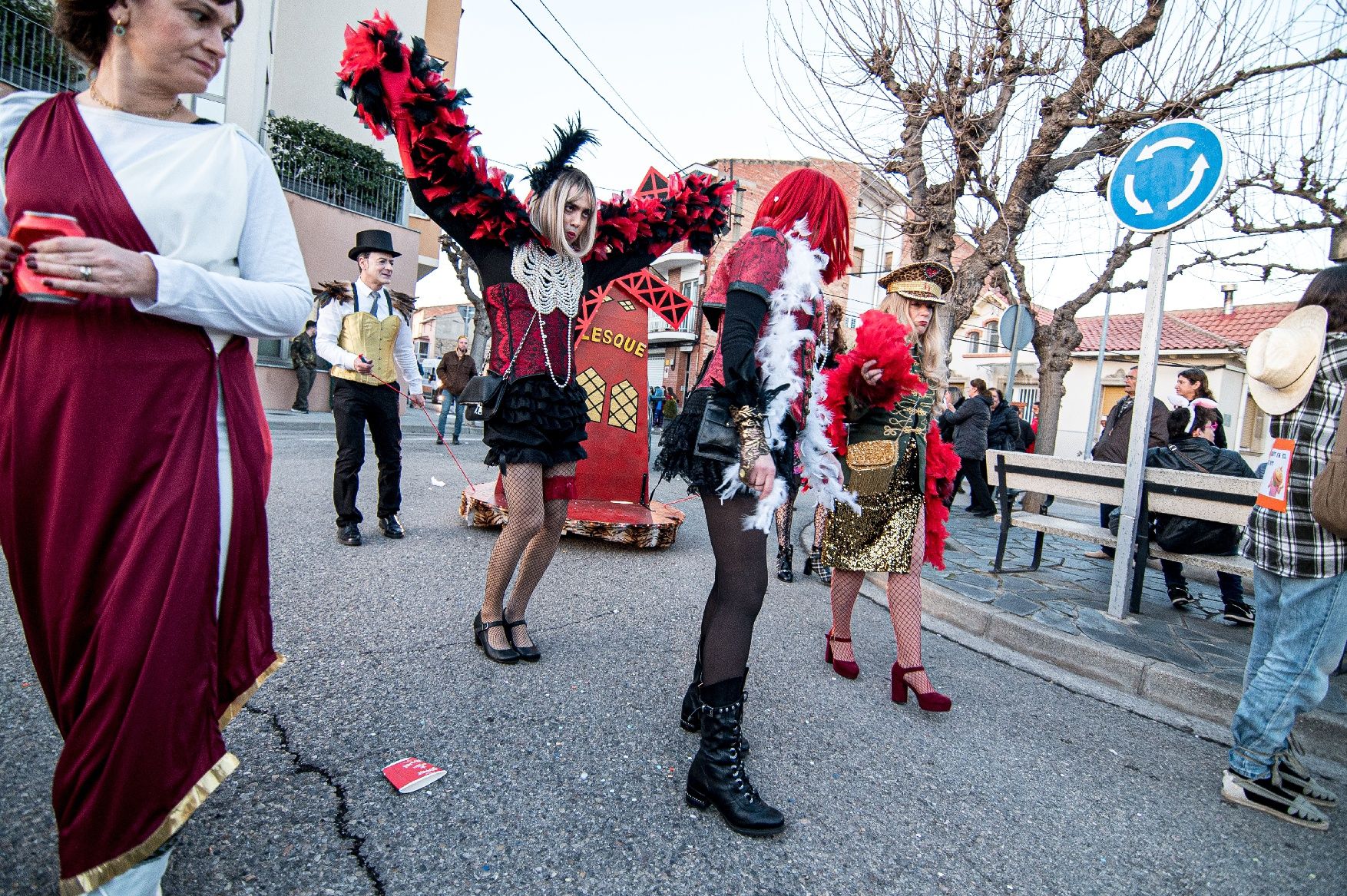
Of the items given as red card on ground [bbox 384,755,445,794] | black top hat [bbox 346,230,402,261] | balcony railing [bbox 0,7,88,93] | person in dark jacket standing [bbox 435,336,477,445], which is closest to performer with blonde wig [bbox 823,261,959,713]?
red card on ground [bbox 384,755,445,794]

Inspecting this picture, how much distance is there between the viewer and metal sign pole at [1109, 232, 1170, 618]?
4250 mm

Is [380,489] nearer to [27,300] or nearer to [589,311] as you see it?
[589,311]

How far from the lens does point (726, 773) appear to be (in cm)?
204

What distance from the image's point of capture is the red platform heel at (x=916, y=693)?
2.92m

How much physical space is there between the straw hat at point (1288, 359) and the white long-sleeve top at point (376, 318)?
438 cm

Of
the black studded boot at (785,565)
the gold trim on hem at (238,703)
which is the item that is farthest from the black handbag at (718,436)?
the black studded boot at (785,565)

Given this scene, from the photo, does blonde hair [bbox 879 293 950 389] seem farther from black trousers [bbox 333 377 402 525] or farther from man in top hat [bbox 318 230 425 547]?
black trousers [bbox 333 377 402 525]

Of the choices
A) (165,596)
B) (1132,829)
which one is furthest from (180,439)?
(1132,829)

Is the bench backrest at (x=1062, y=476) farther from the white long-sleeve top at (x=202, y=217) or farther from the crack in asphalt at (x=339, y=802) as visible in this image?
the white long-sleeve top at (x=202, y=217)

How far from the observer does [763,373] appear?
7.06 ft

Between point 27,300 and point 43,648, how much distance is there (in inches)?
26.2

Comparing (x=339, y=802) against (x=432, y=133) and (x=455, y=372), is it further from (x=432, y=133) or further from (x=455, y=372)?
(x=455, y=372)

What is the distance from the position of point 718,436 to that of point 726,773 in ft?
3.26

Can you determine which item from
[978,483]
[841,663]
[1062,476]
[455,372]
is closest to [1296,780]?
[841,663]
